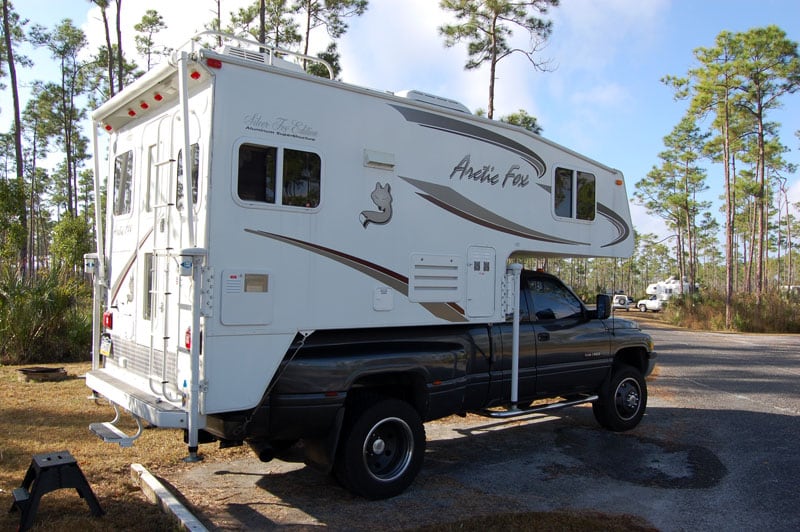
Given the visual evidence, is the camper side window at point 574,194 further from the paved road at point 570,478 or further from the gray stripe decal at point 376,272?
the paved road at point 570,478

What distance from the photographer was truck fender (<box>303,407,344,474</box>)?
15.9 feet

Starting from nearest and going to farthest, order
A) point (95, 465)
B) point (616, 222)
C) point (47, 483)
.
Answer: point (47, 483) < point (95, 465) < point (616, 222)

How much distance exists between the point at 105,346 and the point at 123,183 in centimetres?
153

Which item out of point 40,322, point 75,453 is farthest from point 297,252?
point 40,322

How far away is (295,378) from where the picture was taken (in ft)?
15.4

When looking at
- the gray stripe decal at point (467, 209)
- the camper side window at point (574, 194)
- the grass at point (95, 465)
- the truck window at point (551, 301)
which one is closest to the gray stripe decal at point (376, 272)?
the gray stripe decal at point (467, 209)

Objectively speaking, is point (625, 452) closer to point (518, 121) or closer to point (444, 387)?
point (444, 387)

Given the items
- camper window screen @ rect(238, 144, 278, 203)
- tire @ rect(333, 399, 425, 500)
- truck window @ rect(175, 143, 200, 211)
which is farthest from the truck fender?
truck window @ rect(175, 143, 200, 211)

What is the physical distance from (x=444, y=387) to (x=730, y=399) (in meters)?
6.44

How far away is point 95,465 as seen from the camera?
567 cm

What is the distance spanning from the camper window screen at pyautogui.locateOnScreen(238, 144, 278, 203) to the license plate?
7.72 ft

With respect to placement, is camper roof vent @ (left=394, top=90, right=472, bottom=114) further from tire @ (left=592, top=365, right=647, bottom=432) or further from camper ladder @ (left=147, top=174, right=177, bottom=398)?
tire @ (left=592, top=365, right=647, bottom=432)

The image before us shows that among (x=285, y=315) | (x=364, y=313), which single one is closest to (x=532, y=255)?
(x=364, y=313)

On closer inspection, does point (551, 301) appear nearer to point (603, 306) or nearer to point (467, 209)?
point (603, 306)
